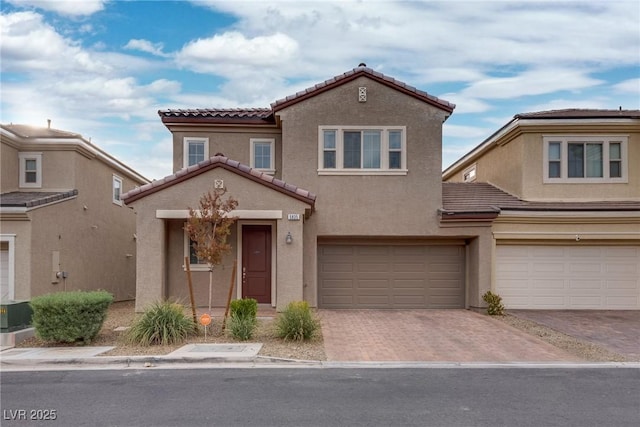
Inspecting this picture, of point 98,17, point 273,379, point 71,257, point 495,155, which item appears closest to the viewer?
point 273,379

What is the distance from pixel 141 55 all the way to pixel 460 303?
1351cm

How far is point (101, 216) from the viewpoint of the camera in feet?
66.0

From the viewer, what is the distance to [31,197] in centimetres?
1658

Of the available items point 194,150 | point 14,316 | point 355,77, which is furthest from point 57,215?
point 355,77

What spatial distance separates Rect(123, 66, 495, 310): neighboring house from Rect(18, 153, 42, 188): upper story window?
470 centimetres

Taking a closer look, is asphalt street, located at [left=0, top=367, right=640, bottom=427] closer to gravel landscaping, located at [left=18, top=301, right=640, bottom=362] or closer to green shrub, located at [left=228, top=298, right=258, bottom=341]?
gravel landscaping, located at [left=18, top=301, right=640, bottom=362]

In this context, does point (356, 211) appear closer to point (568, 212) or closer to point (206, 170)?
point (206, 170)

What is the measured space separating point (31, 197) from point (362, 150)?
10.6m

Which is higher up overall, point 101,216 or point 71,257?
point 101,216

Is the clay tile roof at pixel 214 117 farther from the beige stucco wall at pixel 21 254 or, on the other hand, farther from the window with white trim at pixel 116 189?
the window with white trim at pixel 116 189

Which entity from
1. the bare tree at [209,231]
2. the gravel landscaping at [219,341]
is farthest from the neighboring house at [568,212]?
the bare tree at [209,231]

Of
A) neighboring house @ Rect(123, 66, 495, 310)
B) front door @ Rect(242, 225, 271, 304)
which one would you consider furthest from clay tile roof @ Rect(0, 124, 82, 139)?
front door @ Rect(242, 225, 271, 304)

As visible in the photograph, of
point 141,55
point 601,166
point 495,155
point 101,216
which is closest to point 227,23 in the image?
point 141,55

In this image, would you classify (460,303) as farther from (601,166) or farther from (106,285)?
(106,285)
